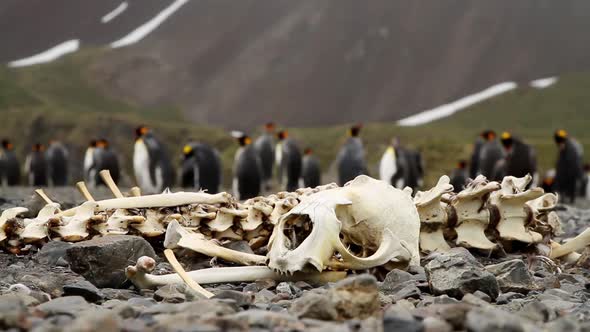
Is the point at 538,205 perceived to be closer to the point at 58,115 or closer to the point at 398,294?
the point at 398,294

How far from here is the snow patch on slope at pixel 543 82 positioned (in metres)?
90.1

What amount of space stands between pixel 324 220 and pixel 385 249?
1.22 feet

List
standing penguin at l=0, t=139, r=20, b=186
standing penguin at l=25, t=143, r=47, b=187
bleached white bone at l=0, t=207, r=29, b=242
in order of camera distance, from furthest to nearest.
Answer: standing penguin at l=0, t=139, r=20, b=186 < standing penguin at l=25, t=143, r=47, b=187 < bleached white bone at l=0, t=207, r=29, b=242

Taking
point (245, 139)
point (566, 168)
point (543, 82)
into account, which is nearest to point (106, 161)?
point (245, 139)

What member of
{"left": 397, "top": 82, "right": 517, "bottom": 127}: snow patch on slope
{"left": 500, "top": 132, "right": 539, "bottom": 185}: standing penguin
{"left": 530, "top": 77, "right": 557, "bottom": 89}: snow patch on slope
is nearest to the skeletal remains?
{"left": 500, "top": 132, "right": 539, "bottom": 185}: standing penguin

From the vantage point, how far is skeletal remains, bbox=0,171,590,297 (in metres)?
3.48

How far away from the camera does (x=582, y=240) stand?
14.7 ft

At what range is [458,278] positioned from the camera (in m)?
3.31

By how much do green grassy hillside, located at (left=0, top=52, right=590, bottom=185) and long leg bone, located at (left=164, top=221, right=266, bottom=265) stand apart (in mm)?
24349

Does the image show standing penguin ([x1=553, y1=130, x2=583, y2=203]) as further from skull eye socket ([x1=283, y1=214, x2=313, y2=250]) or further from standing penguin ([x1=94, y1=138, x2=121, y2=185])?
skull eye socket ([x1=283, y1=214, x2=313, y2=250])

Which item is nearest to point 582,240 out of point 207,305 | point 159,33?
point 207,305

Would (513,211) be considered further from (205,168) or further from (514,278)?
(205,168)

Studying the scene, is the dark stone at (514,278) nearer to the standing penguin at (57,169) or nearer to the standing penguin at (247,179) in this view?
the standing penguin at (247,179)

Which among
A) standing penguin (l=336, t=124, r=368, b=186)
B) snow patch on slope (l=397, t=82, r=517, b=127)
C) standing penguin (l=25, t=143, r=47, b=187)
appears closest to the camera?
standing penguin (l=336, t=124, r=368, b=186)
